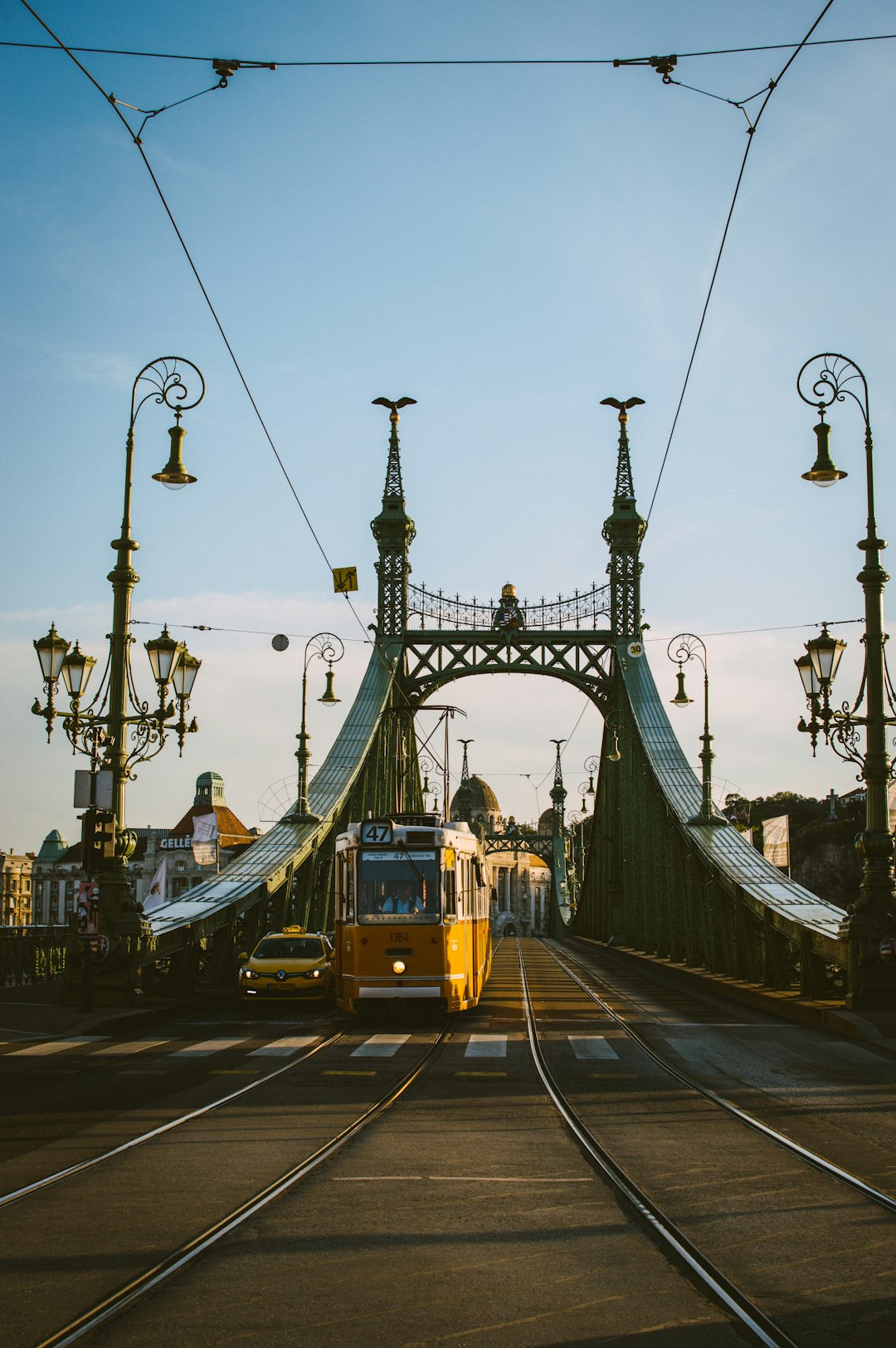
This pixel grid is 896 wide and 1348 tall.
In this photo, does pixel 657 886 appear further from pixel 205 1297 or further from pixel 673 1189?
pixel 205 1297

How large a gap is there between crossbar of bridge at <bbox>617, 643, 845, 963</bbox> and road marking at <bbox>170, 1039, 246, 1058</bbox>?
8.33m

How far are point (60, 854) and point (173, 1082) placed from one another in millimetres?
133224

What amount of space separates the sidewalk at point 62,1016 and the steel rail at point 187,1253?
7.79m

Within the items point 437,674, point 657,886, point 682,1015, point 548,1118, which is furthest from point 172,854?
point 548,1118

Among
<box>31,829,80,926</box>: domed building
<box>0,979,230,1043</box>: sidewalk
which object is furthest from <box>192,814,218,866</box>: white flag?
<box>31,829,80,926</box>: domed building

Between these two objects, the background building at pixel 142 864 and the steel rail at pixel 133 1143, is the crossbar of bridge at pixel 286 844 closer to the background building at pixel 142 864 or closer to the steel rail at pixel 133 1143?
the steel rail at pixel 133 1143

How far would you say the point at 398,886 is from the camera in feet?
63.7

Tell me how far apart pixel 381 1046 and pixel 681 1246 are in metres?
10.5

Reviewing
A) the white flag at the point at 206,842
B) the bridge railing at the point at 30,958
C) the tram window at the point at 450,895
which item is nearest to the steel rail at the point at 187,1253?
the tram window at the point at 450,895

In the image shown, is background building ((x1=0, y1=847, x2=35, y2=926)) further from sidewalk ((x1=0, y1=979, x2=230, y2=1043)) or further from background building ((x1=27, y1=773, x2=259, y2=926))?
sidewalk ((x1=0, y1=979, x2=230, y2=1043))

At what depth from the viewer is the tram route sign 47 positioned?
2989 centimetres

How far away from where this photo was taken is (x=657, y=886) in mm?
36906

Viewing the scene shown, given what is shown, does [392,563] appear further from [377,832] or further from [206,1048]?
[206,1048]

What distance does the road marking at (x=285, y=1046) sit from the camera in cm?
1515
